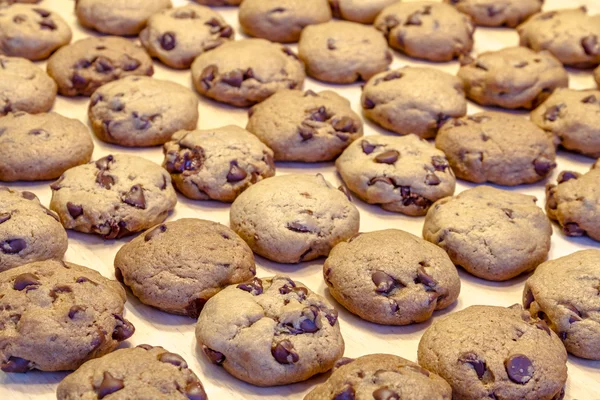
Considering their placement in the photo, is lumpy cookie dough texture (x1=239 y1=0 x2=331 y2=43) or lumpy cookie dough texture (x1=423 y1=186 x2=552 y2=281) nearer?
lumpy cookie dough texture (x1=423 y1=186 x2=552 y2=281)

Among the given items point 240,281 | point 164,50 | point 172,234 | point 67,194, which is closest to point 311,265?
point 240,281

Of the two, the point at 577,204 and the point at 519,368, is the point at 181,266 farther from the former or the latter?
the point at 577,204

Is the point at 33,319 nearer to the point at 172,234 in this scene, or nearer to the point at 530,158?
the point at 172,234

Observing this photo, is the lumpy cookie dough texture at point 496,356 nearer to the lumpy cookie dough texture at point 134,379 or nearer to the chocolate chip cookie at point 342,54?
the lumpy cookie dough texture at point 134,379

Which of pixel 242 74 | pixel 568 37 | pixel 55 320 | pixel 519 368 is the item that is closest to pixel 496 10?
pixel 568 37

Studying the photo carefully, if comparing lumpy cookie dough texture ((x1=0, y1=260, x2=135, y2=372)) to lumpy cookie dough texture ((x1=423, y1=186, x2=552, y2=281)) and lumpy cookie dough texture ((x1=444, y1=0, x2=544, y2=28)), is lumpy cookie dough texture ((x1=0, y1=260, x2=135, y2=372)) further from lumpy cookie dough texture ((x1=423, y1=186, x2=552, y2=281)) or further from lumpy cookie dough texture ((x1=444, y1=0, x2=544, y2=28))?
lumpy cookie dough texture ((x1=444, y1=0, x2=544, y2=28))

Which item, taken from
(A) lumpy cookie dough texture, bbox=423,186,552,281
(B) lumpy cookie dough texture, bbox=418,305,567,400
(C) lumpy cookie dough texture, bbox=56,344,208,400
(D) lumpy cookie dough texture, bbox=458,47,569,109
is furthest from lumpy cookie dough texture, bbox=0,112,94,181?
(D) lumpy cookie dough texture, bbox=458,47,569,109
